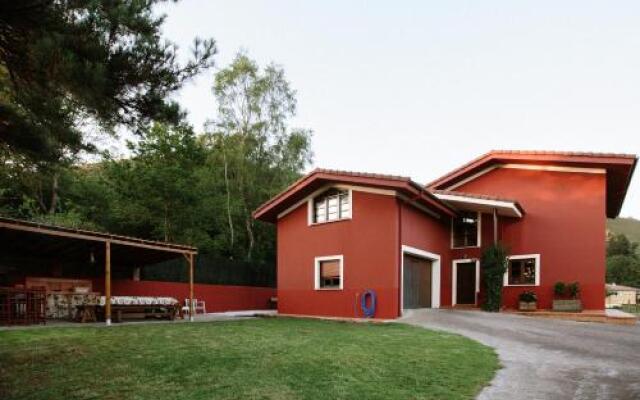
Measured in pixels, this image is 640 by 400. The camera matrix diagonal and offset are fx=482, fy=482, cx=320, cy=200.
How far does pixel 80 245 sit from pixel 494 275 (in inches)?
522

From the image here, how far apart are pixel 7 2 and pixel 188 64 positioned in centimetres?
197

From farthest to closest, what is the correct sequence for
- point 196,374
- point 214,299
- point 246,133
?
point 246,133
point 214,299
point 196,374

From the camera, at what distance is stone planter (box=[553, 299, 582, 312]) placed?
15711mm

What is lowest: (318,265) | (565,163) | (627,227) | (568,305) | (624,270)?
(624,270)

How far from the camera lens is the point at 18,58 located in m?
6.14

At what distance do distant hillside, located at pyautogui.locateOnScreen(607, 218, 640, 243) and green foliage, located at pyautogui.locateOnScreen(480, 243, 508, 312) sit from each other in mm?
124063

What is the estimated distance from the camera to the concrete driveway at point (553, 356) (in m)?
5.51

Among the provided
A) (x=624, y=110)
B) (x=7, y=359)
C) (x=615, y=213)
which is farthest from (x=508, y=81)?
(x=7, y=359)

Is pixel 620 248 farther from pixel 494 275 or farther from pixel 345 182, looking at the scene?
pixel 345 182

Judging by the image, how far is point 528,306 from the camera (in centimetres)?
1641

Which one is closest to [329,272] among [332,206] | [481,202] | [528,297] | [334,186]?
[332,206]

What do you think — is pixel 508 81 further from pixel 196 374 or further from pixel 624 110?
pixel 196 374

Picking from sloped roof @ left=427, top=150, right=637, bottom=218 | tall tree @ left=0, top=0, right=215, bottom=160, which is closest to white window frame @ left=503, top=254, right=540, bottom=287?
Answer: sloped roof @ left=427, top=150, right=637, bottom=218

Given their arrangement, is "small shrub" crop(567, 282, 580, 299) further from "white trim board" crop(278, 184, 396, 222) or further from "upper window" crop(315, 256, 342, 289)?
"upper window" crop(315, 256, 342, 289)
